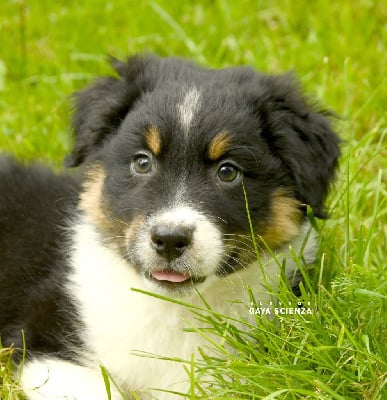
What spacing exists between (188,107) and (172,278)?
80 cm

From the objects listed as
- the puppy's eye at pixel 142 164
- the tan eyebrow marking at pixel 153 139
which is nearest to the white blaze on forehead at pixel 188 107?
the tan eyebrow marking at pixel 153 139

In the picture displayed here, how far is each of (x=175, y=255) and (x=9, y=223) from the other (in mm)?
1567

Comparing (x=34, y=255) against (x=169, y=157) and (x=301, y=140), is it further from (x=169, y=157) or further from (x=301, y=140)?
(x=301, y=140)

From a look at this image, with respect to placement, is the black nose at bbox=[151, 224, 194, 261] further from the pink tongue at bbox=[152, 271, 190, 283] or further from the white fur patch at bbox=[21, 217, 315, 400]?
the white fur patch at bbox=[21, 217, 315, 400]

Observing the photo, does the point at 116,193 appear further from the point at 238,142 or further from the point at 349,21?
the point at 349,21

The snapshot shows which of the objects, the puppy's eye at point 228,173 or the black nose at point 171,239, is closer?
the black nose at point 171,239

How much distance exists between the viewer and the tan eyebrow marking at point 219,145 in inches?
158

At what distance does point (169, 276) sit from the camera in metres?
3.98

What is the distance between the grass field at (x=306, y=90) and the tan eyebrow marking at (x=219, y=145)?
72cm

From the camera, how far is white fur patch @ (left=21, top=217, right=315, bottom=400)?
4.24 meters

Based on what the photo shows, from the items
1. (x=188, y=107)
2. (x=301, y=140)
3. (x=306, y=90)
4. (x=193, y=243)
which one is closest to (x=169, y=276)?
(x=193, y=243)

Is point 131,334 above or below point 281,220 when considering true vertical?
below

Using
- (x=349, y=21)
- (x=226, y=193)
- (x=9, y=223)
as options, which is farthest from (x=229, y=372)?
(x=349, y=21)

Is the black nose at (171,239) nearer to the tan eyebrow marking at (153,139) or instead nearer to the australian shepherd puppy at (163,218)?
→ the australian shepherd puppy at (163,218)
